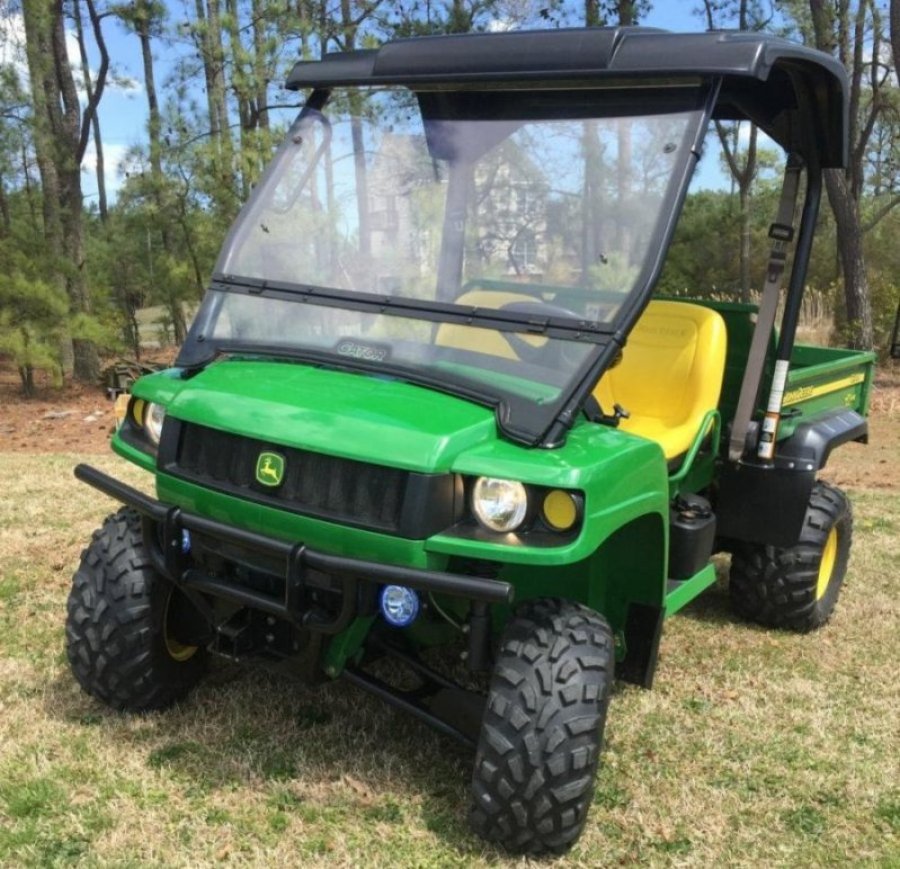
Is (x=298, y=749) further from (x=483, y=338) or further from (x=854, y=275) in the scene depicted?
(x=854, y=275)

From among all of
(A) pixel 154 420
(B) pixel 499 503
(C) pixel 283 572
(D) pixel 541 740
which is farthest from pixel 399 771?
(A) pixel 154 420

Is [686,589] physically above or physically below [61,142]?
below

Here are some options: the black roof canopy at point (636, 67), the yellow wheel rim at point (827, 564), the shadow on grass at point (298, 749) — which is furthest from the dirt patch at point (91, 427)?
the shadow on grass at point (298, 749)

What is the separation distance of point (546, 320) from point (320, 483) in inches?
30.7

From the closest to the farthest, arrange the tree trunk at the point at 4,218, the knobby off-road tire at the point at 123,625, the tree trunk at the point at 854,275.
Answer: the knobby off-road tire at the point at 123,625 < the tree trunk at the point at 4,218 < the tree trunk at the point at 854,275

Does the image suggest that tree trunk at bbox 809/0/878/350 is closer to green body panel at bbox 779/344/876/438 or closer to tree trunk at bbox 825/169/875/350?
tree trunk at bbox 825/169/875/350

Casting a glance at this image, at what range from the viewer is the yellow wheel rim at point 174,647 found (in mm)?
3178

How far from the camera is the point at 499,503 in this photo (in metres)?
2.43

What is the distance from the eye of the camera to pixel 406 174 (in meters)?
3.28

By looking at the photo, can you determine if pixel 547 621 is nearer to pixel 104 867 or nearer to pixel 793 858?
pixel 793 858

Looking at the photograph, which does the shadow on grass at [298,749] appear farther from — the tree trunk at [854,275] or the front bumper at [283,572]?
the tree trunk at [854,275]

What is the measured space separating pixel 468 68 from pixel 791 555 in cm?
238

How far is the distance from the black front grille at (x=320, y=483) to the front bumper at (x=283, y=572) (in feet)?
0.32

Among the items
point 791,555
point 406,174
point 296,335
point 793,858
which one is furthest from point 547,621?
point 791,555
